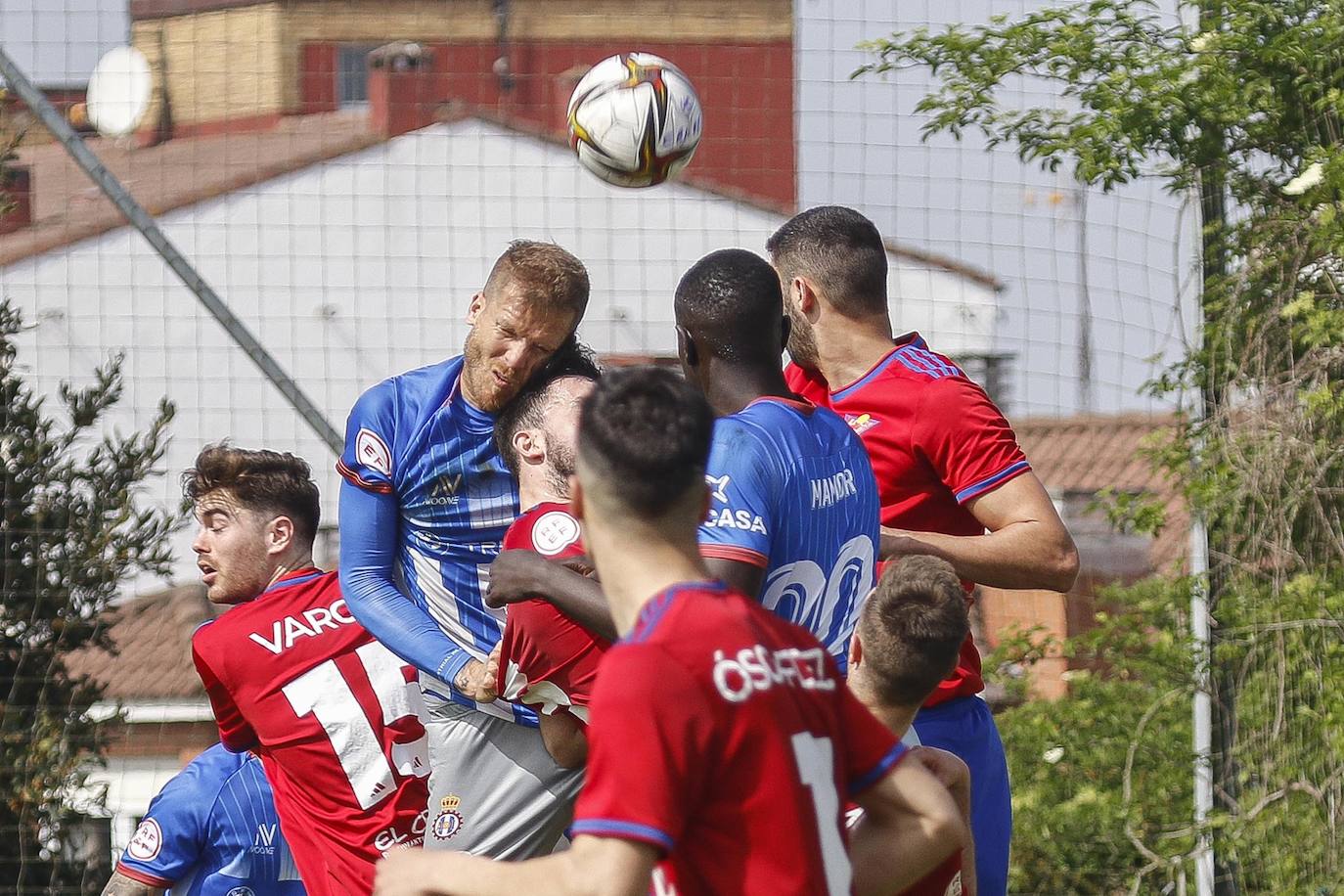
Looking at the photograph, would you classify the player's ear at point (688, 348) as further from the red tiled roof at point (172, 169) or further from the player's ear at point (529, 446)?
the red tiled roof at point (172, 169)

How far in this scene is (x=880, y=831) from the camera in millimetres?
2379

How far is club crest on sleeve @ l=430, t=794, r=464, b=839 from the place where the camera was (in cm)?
394

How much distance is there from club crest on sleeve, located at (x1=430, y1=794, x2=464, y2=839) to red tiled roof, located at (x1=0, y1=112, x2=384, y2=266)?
5.15 m

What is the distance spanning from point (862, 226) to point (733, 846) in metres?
2.20

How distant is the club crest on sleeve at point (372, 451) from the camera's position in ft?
13.4

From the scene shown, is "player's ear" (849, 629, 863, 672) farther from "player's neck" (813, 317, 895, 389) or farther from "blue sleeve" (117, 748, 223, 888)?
"blue sleeve" (117, 748, 223, 888)

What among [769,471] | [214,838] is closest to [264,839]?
[214,838]

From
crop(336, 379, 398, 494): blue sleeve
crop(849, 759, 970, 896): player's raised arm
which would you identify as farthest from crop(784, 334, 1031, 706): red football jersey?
crop(849, 759, 970, 896): player's raised arm

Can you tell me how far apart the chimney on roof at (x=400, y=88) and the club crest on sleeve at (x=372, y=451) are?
663 cm

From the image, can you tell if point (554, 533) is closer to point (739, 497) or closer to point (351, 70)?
point (739, 497)

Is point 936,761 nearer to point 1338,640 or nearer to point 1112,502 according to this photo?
point 1338,640

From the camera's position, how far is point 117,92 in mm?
9656

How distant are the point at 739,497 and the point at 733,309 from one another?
0.44 meters

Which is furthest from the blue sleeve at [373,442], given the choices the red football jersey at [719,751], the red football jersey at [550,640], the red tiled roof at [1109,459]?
the red tiled roof at [1109,459]
